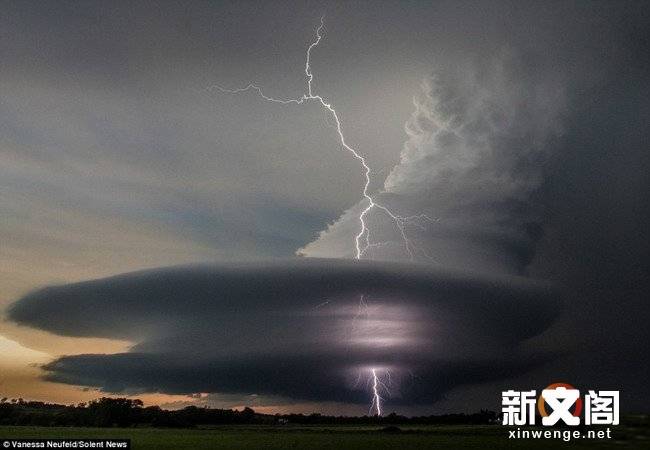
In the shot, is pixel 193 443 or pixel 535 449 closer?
pixel 535 449

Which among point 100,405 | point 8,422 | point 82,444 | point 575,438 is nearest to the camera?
point 82,444

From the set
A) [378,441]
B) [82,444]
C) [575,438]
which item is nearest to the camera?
[82,444]

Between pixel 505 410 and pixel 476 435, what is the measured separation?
1855cm

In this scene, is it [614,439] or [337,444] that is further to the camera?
[337,444]

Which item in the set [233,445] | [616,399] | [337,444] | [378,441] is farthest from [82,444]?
[616,399]

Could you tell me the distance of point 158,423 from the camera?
3366 inches

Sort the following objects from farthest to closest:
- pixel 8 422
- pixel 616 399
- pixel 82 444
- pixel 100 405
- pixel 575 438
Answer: pixel 100 405 → pixel 8 422 → pixel 575 438 → pixel 616 399 → pixel 82 444

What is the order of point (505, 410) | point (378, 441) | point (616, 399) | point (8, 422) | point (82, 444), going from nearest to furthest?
1. point (82, 444)
2. point (616, 399)
3. point (505, 410)
4. point (378, 441)
5. point (8, 422)

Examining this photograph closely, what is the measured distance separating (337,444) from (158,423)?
121 ft

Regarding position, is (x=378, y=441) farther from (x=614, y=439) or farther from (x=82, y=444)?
(x=82, y=444)

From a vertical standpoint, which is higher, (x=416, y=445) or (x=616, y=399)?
(x=616, y=399)

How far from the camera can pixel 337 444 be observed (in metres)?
54.7

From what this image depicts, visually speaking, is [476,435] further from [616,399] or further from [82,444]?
[82,444]

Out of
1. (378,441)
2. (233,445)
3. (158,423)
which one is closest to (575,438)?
(378,441)
